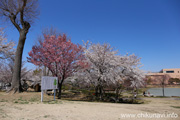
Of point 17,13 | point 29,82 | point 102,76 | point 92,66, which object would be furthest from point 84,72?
point 29,82

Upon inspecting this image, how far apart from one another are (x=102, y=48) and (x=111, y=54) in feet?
3.86

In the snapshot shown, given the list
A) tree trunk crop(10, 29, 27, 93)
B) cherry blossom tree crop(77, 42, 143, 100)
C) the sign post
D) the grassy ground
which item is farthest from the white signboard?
cherry blossom tree crop(77, 42, 143, 100)

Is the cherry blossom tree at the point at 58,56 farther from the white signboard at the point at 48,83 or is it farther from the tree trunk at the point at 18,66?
the white signboard at the point at 48,83

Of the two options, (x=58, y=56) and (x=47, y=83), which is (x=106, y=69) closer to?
(x=58, y=56)

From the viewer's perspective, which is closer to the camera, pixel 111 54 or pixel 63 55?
pixel 63 55

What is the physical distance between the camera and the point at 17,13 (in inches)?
445

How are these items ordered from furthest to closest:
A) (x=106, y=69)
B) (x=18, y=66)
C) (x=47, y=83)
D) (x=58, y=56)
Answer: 1. (x=106, y=69)
2. (x=58, y=56)
3. (x=18, y=66)
4. (x=47, y=83)


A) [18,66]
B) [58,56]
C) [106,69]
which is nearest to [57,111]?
[18,66]

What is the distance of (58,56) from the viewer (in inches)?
488

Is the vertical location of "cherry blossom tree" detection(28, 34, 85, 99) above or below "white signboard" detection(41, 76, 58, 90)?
above

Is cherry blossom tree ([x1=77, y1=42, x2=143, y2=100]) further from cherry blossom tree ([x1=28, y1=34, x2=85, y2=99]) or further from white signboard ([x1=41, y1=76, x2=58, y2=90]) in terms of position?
white signboard ([x1=41, y1=76, x2=58, y2=90])

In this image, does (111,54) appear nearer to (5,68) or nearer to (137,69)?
(137,69)

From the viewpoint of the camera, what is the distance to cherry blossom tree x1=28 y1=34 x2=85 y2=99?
40.6 ft

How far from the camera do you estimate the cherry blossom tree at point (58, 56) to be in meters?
12.4
